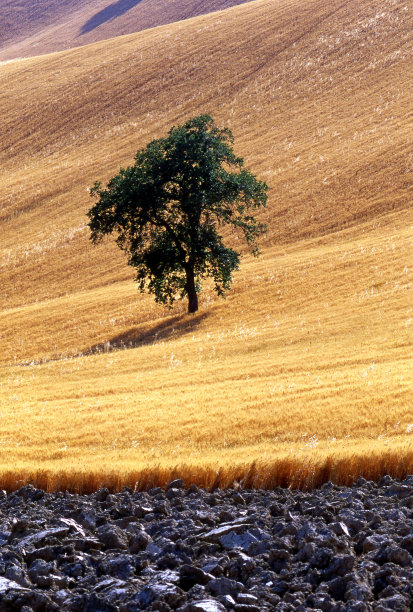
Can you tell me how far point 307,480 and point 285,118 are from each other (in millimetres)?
57442

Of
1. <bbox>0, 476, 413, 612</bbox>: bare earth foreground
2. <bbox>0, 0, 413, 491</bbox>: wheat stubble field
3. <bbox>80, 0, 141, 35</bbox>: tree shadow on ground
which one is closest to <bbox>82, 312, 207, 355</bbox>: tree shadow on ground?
<bbox>0, 0, 413, 491</bbox>: wheat stubble field

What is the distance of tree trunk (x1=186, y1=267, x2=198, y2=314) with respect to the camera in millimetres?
34469

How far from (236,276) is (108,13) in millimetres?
146939

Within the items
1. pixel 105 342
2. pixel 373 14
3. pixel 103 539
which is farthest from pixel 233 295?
pixel 373 14

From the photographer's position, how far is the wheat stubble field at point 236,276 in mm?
13055

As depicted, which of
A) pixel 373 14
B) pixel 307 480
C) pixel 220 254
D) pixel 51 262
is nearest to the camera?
pixel 307 480

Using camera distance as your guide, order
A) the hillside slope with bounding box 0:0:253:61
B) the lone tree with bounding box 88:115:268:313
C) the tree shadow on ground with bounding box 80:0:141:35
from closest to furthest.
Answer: the lone tree with bounding box 88:115:268:313 < the hillside slope with bounding box 0:0:253:61 < the tree shadow on ground with bounding box 80:0:141:35

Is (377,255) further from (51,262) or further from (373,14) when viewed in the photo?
Answer: (373,14)

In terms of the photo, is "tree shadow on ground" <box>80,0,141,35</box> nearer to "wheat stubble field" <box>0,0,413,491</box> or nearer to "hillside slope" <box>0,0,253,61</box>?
"hillside slope" <box>0,0,253,61</box>

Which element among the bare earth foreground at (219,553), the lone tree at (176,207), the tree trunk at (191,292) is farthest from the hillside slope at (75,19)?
the bare earth foreground at (219,553)

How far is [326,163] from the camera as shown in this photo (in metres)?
51.4

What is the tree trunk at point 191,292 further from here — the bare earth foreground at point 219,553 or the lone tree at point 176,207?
the bare earth foreground at point 219,553

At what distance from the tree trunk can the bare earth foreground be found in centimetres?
2639

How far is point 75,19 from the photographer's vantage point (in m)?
172
